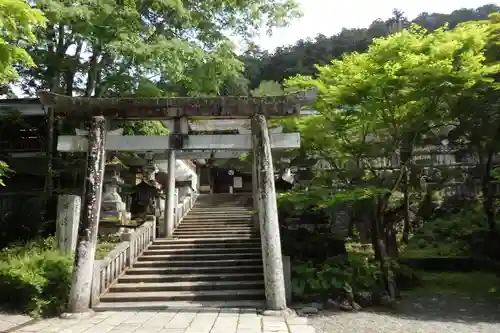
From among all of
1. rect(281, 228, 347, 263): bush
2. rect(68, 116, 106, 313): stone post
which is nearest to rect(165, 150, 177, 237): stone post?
rect(281, 228, 347, 263): bush

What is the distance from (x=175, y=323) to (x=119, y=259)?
3664mm

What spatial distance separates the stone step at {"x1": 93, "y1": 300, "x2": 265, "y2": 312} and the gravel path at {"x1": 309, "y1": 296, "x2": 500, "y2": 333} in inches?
63.3

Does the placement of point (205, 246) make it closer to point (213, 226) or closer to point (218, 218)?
point (213, 226)

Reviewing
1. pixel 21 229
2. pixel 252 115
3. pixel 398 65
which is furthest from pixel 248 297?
pixel 21 229

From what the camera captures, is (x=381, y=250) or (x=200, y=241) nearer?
(x=381, y=250)

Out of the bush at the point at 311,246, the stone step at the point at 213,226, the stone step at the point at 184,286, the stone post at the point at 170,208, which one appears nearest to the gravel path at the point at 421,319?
the stone step at the point at 184,286

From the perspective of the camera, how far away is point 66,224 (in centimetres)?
1082

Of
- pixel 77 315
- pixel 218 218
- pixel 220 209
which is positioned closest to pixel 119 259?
pixel 77 315

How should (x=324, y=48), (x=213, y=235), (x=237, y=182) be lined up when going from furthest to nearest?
(x=324, y=48), (x=237, y=182), (x=213, y=235)

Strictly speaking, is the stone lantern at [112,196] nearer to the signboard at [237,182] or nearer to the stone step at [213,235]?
the stone step at [213,235]

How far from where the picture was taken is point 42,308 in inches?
334

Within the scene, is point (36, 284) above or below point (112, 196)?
below

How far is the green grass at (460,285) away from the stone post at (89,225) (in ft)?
28.4

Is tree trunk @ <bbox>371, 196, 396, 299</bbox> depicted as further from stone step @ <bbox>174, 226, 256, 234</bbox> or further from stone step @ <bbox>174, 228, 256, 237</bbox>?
stone step @ <bbox>174, 226, 256, 234</bbox>
